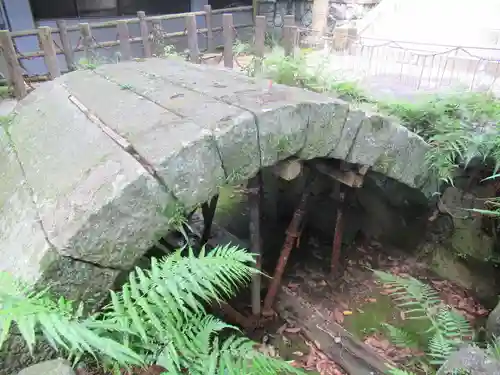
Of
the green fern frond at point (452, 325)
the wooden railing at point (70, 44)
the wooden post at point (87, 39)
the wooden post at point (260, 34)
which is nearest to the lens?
the green fern frond at point (452, 325)

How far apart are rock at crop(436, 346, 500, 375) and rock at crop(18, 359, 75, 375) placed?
2.44 m

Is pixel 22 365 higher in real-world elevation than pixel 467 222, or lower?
higher

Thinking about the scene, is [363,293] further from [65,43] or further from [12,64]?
[65,43]

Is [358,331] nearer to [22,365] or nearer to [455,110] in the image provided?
[455,110]

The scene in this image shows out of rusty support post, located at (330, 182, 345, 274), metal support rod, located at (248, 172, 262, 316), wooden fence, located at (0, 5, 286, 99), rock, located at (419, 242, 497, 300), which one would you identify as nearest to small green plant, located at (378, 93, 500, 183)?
rusty support post, located at (330, 182, 345, 274)

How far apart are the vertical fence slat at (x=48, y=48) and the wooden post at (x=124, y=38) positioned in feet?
4.41

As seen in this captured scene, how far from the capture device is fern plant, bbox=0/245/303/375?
1.73 metres

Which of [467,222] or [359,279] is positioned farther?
[359,279]

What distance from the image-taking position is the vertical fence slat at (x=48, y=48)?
612cm

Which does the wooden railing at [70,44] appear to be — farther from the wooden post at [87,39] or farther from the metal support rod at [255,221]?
the metal support rod at [255,221]

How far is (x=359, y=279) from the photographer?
5.48 m

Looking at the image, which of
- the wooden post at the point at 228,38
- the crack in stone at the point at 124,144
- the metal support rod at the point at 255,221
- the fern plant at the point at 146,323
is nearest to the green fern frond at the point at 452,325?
the metal support rod at the point at 255,221

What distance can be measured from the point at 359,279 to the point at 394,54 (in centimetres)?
394

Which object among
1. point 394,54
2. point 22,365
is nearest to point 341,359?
point 22,365
